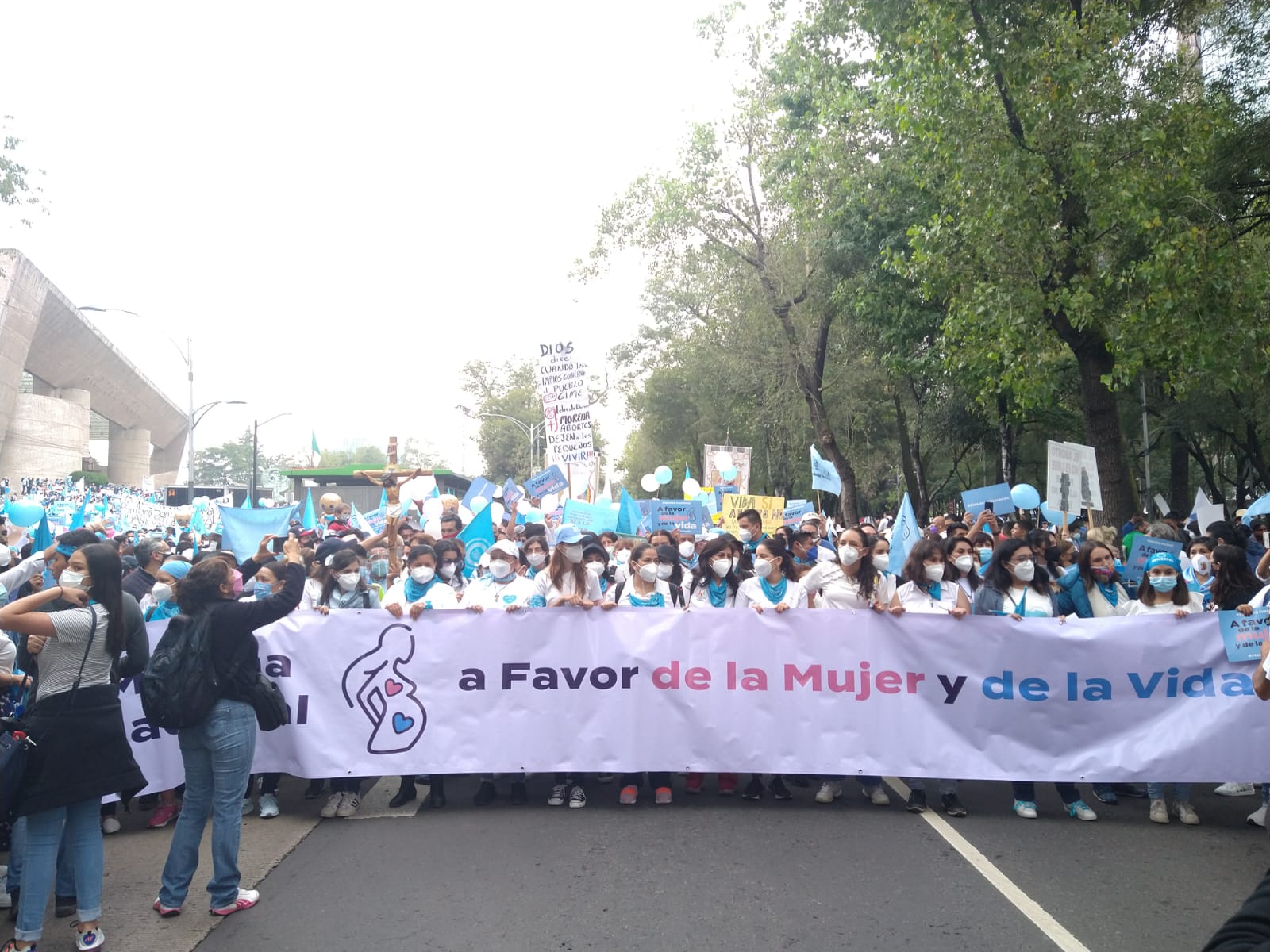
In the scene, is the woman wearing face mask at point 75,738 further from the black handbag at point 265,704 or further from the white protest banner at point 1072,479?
the white protest banner at point 1072,479

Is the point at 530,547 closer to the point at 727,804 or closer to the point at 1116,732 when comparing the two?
Answer: the point at 727,804

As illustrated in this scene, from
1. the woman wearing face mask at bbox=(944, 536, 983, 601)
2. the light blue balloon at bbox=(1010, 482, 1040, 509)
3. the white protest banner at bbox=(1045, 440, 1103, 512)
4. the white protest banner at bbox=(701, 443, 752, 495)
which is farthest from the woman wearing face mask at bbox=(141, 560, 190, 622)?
the white protest banner at bbox=(701, 443, 752, 495)

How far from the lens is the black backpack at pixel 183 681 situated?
4711mm

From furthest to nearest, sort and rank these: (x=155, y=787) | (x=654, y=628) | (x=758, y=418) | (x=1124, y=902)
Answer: (x=758, y=418), (x=654, y=628), (x=155, y=787), (x=1124, y=902)

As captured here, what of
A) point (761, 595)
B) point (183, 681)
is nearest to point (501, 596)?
point (761, 595)

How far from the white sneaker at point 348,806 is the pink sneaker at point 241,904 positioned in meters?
1.48

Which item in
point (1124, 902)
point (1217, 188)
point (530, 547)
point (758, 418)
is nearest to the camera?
point (1124, 902)

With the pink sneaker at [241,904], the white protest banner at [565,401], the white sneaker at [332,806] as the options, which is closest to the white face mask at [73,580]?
the pink sneaker at [241,904]

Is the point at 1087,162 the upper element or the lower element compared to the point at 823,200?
lower

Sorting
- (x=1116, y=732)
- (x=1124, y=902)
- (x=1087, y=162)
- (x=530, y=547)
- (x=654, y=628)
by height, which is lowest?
(x=1124, y=902)

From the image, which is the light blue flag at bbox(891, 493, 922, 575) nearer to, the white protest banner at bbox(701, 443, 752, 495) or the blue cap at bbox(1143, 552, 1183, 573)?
the blue cap at bbox(1143, 552, 1183, 573)

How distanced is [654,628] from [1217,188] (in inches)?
425

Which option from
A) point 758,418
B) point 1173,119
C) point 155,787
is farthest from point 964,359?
point 758,418

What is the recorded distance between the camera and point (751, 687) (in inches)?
264
